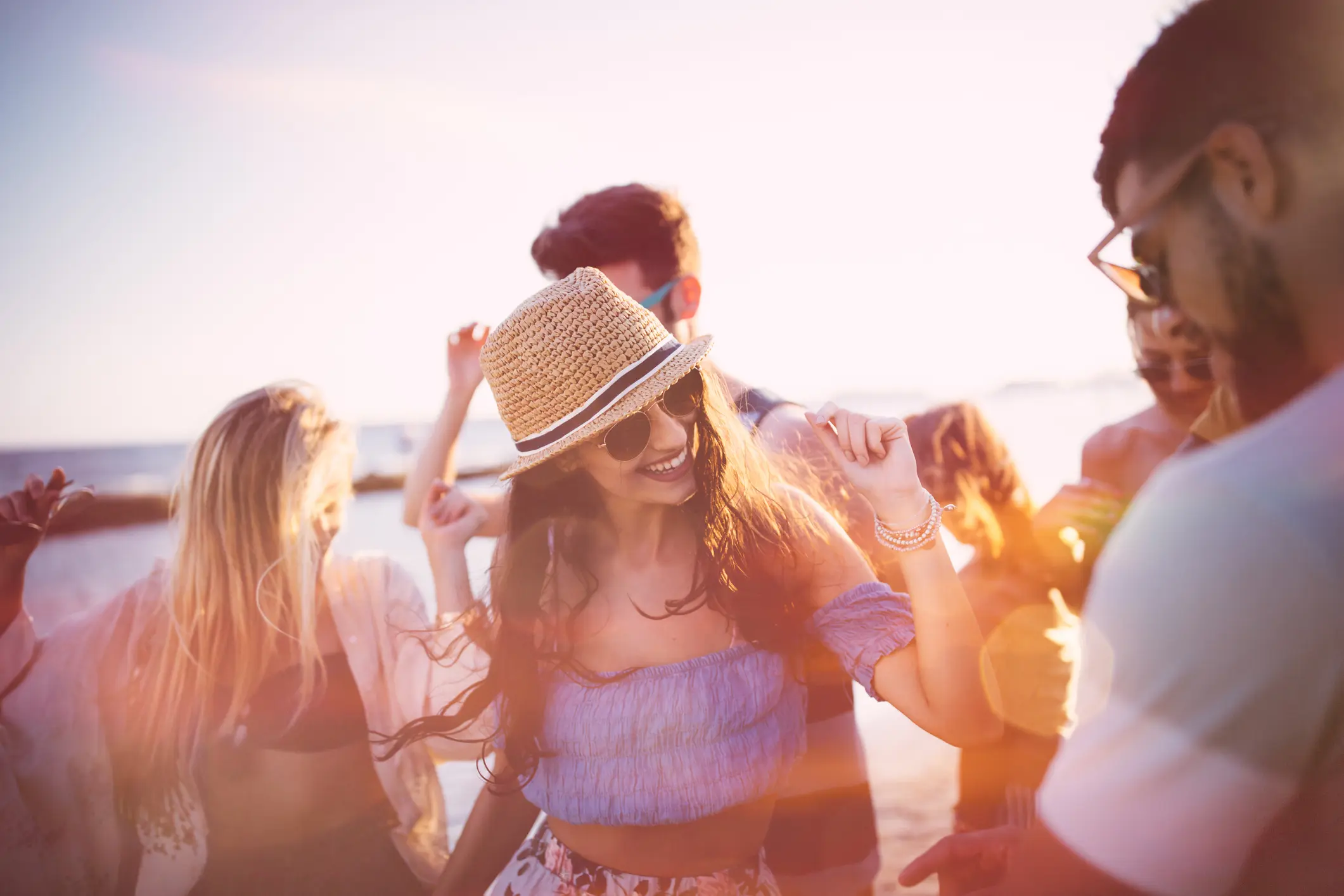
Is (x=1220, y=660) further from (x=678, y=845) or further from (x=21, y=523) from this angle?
(x=21, y=523)

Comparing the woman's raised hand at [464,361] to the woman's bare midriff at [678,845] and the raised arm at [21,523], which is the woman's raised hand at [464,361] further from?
the woman's bare midriff at [678,845]

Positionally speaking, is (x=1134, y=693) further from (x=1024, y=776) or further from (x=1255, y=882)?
(x=1024, y=776)

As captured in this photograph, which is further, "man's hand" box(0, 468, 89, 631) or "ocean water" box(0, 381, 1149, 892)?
"ocean water" box(0, 381, 1149, 892)

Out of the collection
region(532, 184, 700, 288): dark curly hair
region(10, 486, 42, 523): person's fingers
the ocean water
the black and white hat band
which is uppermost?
region(532, 184, 700, 288): dark curly hair

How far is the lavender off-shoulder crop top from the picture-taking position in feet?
6.70

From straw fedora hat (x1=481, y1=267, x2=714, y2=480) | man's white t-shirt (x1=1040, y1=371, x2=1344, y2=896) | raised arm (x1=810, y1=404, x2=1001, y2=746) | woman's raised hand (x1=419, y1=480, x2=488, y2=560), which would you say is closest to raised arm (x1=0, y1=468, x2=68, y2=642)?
woman's raised hand (x1=419, y1=480, x2=488, y2=560)

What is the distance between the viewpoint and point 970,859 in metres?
1.81

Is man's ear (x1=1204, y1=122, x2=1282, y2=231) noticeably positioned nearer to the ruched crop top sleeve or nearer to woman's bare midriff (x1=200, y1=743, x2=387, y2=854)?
the ruched crop top sleeve

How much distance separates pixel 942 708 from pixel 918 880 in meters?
0.40

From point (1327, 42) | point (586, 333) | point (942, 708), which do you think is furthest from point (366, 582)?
point (1327, 42)

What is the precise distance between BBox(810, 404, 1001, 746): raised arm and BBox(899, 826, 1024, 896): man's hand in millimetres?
218

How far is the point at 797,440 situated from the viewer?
274cm

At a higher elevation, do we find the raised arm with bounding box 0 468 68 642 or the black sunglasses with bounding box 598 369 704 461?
the black sunglasses with bounding box 598 369 704 461

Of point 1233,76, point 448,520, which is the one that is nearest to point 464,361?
point 448,520
